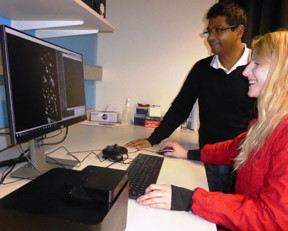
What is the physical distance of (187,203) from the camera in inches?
25.4

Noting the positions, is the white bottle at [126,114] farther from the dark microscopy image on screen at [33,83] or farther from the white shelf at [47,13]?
the dark microscopy image on screen at [33,83]

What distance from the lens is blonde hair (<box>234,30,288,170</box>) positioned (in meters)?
0.72

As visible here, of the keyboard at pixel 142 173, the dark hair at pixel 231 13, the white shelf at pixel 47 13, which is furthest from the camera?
the dark hair at pixel 231 13

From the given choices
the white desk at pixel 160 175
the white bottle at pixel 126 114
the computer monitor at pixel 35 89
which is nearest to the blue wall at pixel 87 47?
the white bottle at pixel 126 114

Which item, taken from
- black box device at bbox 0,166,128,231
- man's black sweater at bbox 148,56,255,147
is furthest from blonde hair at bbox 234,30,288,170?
man's black sweater at bbox 148,56,255,147

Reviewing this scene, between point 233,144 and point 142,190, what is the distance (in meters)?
0.57

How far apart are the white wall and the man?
0.45 m

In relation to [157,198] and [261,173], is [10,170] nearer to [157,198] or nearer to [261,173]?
[157,198]

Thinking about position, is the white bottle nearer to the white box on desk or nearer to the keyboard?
the white box on desk

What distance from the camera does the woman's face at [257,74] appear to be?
2.56 feet

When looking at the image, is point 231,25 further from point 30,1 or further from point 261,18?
point 30,1

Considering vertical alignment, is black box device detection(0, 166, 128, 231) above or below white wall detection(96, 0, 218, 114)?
below

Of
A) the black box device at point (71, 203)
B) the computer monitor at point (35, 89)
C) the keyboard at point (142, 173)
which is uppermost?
the computer monitor at point (35, 89)

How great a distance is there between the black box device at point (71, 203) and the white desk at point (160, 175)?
0.08m
